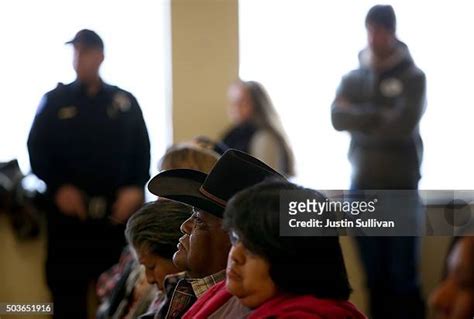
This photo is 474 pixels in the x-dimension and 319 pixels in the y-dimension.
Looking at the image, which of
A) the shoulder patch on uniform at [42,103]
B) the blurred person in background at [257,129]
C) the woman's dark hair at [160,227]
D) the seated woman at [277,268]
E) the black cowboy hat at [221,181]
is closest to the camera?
the seated woman at [277,268]

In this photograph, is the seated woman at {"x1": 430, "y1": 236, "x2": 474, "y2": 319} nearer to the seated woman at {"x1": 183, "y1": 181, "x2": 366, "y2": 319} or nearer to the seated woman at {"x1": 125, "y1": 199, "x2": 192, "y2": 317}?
the seated woman at {"x1": 183, "y1": 181, "x2": 366, "y2": 319}

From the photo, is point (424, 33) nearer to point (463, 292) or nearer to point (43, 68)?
point (463, 292)

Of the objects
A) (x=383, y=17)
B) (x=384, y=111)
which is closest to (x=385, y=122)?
(x=384, y=111)

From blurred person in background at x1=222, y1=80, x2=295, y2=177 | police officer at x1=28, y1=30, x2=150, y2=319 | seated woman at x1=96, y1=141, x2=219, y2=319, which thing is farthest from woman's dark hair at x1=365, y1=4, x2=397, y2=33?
police officer at x1=28, y1=30, x2=150, y2=319

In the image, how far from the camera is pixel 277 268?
45.4 inches

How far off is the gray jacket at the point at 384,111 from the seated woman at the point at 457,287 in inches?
6.6

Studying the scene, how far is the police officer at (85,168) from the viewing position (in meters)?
1.77

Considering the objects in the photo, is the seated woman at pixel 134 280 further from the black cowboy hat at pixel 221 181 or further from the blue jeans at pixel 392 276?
the blue jeans at pixel 392 276

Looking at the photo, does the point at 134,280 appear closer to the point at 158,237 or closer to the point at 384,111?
the point at 158,237

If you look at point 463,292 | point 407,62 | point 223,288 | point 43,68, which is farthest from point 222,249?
point 43,68

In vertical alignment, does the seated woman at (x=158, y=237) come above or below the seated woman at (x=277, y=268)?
below

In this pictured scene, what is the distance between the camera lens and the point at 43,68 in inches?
69.6

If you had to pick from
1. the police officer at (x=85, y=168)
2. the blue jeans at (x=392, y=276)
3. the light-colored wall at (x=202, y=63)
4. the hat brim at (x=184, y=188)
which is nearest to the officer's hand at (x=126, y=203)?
the police officer at (x=85, y=168)

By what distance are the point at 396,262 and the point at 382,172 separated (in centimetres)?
14
